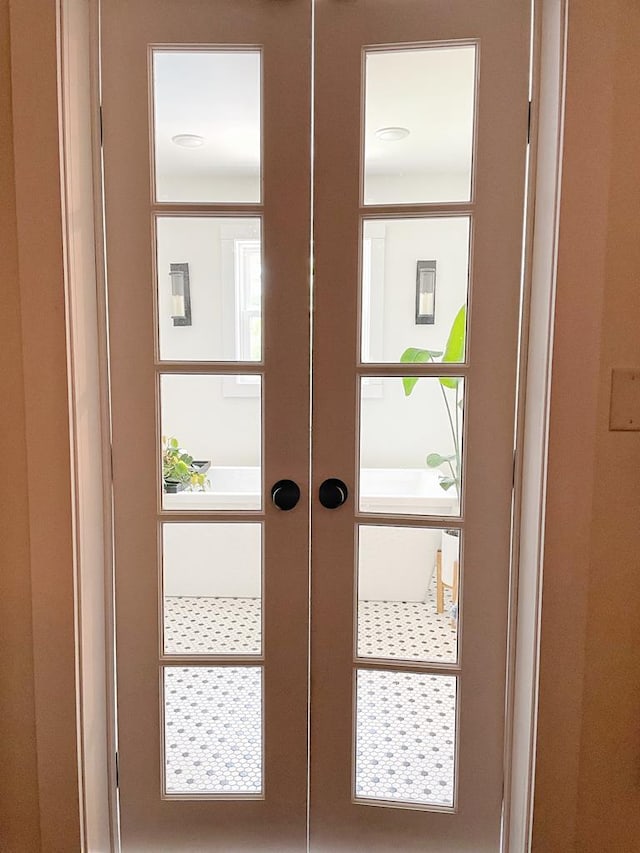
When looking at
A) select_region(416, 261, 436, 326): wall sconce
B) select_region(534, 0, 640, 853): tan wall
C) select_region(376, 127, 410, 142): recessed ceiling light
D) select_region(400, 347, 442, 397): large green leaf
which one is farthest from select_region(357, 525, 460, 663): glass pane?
select_region(376, 127, 410, 142): recessed ceiling light

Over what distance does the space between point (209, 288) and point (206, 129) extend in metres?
0.36

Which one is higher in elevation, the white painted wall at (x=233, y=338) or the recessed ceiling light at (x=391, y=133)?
the recessed ceiling light at (x=391, y=133)

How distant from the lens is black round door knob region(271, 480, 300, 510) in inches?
52.2

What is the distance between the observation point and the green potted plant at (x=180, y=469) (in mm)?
1352

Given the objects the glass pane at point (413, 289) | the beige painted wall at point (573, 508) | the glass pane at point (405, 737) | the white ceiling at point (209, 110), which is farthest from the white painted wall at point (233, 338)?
the glass pane at point (405, 737)

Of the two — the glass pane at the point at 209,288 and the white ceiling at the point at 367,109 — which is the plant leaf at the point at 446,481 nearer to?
the glass pane at the point at 209,288

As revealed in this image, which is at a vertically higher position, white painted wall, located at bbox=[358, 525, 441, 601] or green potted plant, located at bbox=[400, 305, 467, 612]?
green potted plant, located at bbox=[400, 305, 467, 612]

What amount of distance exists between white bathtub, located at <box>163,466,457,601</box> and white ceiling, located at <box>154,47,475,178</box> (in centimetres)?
71

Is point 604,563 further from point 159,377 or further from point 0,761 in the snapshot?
point 0,761

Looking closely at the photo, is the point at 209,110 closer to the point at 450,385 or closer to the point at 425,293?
the point at 425,293

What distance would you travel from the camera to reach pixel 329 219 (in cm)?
128

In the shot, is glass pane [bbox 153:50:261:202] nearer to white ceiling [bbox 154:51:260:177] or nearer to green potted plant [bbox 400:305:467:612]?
white ceiling [bbox 154:51:260:177]

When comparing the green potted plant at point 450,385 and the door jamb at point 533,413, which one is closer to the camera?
the door jamb at point 533,413

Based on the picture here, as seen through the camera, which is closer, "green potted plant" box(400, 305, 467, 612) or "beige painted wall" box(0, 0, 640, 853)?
"beige painted wall" box(0, 0, 640, 853)
